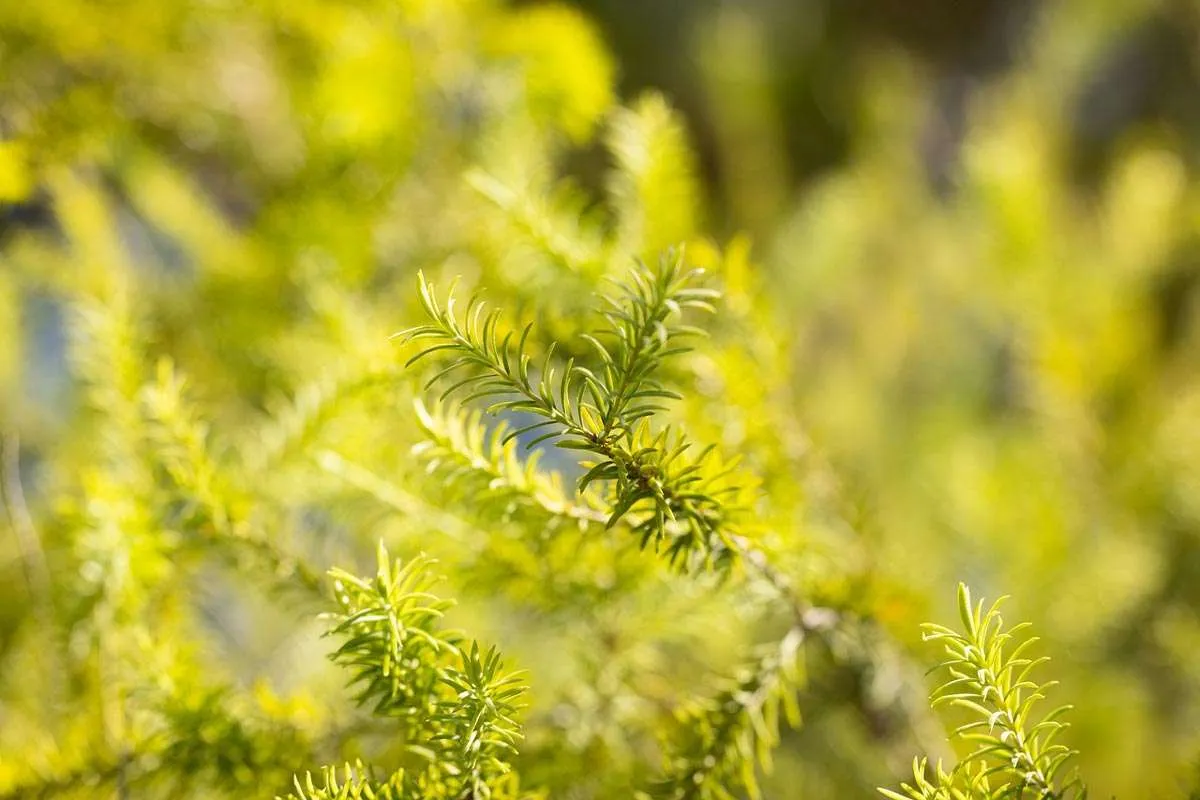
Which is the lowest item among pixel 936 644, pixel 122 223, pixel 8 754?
pixel 8 754

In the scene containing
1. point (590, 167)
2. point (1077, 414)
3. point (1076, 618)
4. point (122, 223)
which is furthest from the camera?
point (590, 167)

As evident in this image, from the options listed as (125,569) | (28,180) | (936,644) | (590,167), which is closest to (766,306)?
(936,644)

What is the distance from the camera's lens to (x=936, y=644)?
41 centimetres

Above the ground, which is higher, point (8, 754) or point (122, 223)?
point (122, 223)

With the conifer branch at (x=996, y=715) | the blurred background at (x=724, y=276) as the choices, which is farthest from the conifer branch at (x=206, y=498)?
the conifer branch at (x=996, y=715)

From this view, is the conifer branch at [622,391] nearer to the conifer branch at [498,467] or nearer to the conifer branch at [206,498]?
the conifer branch at [498,467]

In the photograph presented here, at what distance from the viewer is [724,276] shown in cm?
39

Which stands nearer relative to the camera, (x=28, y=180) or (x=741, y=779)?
(x=741, y=779)

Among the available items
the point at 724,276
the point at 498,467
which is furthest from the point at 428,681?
the point at 724,276

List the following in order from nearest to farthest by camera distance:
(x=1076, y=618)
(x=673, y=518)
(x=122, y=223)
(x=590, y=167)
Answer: (x=673, y=518) → (x=1076, y=618) → (x=122, y=223) → (x=590, y=167)

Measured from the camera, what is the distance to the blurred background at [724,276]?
17.1 inches

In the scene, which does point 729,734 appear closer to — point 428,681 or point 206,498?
point 428,681

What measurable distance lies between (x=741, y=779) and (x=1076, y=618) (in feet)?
1.48

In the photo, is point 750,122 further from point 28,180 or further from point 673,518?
point 673,518
